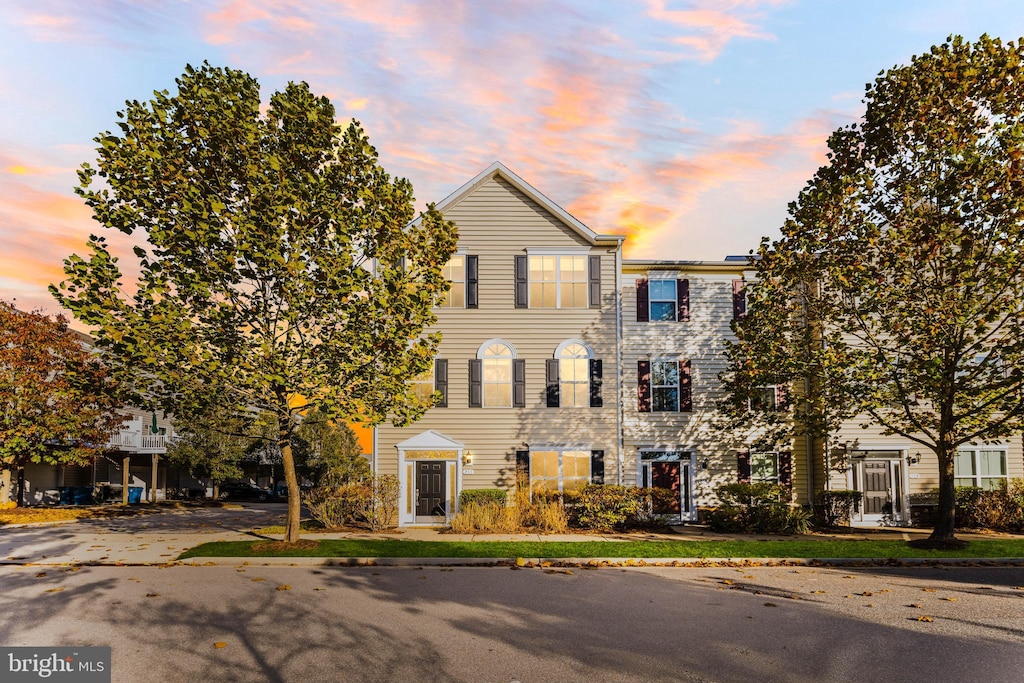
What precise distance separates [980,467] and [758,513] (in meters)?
9.52

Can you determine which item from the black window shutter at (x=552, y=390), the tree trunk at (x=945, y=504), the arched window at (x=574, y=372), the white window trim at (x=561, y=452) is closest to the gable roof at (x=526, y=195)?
the arched window at (x=574, y=372)

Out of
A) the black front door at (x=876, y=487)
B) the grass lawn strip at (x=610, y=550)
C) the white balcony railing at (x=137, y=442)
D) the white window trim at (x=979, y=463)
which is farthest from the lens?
the white balcony railing at (x=137, y=442)

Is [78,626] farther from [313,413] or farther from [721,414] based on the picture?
[313,413]

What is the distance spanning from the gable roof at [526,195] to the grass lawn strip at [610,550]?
11.0m

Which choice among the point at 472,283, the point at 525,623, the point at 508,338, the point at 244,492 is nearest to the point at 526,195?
the point at 472,283

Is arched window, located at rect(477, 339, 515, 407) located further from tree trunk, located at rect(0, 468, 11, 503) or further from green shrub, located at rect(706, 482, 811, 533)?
tree trunk, located at rect(0, 468, 11, 503)

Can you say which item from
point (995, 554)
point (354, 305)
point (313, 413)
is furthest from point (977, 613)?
point (313, 413)

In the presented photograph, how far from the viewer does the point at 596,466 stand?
24.9 m

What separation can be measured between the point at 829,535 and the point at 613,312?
9798mm

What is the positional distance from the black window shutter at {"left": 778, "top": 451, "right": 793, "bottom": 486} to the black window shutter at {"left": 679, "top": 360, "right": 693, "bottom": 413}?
3.53m

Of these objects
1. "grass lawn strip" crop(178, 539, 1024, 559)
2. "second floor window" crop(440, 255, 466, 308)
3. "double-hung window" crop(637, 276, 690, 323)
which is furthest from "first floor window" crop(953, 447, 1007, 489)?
"second floor window" crop(440, 255, 466, 308)

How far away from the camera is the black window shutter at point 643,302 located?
86.4 feet

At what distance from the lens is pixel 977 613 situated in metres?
10.7

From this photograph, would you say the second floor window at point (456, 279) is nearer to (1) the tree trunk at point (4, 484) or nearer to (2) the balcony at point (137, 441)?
(1) the tree trunk at point (4, 484)
